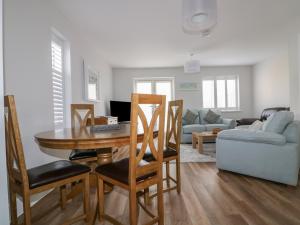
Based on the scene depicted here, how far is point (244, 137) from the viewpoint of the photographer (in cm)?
251

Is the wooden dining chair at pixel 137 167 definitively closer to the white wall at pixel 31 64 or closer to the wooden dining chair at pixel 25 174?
the wooden dining chair at pixel 25 174

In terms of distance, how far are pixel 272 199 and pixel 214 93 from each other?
5124 mm

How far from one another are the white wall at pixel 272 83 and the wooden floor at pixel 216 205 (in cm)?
346

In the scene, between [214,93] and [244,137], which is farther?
[214,93]

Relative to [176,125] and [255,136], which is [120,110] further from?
[255,136]

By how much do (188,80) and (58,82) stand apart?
187 inches

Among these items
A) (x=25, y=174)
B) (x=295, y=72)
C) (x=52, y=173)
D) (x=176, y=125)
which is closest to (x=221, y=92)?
(x=295, y=72)

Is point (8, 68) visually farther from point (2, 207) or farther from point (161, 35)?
point (161, 35)

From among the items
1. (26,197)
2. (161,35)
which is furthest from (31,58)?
(161,35)

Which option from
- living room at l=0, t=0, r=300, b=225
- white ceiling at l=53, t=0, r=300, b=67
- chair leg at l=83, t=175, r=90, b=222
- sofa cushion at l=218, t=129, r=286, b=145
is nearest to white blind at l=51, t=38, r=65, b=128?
living room at l=0, t=0, r=300, b=225

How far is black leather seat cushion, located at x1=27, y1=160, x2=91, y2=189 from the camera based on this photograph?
128cm

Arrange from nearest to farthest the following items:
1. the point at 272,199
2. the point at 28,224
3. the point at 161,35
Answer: the point at 28,224 → the point at 272,199 → the point at 161,35

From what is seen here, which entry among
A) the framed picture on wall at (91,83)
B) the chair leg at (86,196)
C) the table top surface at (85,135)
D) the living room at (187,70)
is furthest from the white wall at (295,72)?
the framed picture on wall at (91,83)

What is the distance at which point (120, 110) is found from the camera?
5332 millimetres
